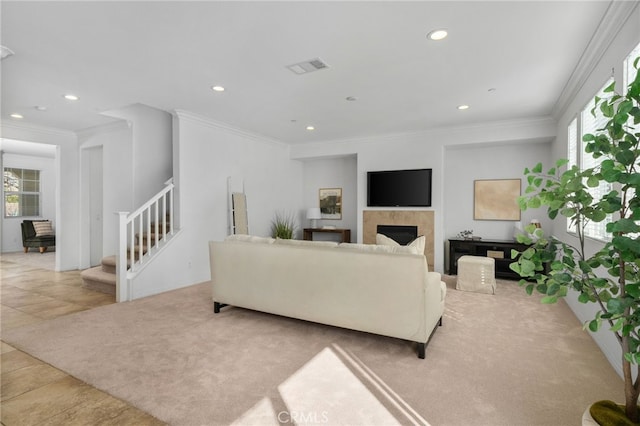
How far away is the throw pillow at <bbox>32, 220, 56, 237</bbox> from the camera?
8266 millimetres

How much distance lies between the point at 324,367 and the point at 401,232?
13.7ft

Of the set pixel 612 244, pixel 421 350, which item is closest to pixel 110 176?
pixel 421 350

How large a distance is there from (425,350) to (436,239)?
3.52m

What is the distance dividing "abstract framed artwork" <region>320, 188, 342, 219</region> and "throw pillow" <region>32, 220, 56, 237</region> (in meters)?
7.27

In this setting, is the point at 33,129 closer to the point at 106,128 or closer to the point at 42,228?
the point at 106,128

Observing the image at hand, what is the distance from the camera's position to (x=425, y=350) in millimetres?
2668

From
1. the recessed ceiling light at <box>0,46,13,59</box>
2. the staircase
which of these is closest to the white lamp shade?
the staircase

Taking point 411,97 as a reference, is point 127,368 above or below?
below

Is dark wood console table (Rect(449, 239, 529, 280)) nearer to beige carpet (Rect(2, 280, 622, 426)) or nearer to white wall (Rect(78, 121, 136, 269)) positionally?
beige carpet (Rect(2, 280, 622, 426))

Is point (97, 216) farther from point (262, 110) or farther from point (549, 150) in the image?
point (549, 150)

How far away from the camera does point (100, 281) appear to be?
4.59 m

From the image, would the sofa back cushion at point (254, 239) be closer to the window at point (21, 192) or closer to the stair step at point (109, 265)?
the stair step at point (109, 265)

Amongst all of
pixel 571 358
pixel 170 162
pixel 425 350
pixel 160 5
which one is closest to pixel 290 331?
pixel 425 350

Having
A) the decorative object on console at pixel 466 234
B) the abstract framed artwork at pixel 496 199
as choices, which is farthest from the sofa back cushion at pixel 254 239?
the abstract framed artwork at pixel 496 199
